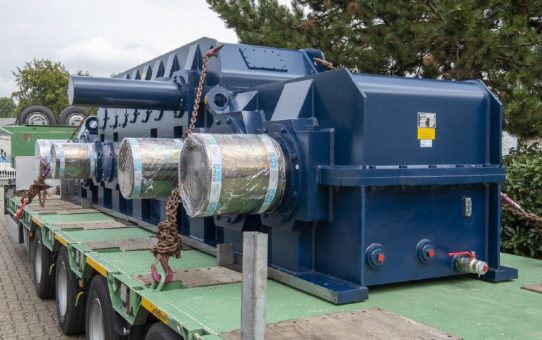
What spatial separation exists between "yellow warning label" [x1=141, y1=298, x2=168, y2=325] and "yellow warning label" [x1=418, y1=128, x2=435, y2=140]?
1846mm

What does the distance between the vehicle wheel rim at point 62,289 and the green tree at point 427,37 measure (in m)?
5.05

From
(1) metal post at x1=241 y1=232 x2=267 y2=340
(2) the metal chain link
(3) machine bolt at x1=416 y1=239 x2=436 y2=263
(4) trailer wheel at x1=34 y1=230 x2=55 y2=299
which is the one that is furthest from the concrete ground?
(1) metal post at x1=241 y1=232 x2=267 y2=340

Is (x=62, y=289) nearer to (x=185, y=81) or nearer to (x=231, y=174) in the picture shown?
(x=185, y=81)

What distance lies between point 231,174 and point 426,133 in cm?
125

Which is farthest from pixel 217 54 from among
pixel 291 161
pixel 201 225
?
pixel 291 161

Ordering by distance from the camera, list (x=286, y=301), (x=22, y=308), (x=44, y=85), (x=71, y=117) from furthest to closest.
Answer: (x=44, y=85) → (x=71, y=117) → (x=22, y=308) → (x=286, y=301)

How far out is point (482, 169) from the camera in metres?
3.81

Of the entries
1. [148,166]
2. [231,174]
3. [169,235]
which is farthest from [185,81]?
[231,174]

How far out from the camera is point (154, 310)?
3.15 meters

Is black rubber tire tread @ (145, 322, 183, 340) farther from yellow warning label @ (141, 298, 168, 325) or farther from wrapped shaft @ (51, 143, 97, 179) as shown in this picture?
wrapped shaft @ (51, 143, 97, 179)

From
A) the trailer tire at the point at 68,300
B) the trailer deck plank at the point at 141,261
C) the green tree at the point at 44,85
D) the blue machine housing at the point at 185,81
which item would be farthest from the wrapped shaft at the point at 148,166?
the green tree at the point at 44,85

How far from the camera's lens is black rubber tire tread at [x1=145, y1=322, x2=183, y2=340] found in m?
3.04

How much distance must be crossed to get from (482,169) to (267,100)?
1.55 metres

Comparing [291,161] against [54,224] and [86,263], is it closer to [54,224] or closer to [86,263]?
[86,263]
